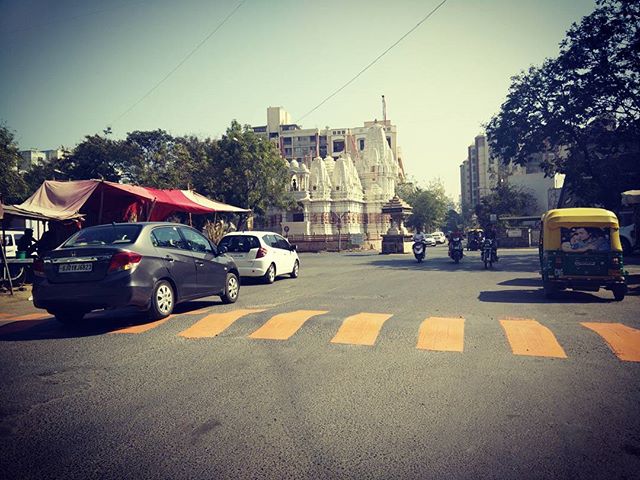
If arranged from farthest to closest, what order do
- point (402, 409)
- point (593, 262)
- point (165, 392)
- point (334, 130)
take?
point (334, 130) < point (593, 262) < point (165, 392) < point (402, 409)

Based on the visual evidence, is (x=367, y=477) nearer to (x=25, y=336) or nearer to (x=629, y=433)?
(x=629, y=433)

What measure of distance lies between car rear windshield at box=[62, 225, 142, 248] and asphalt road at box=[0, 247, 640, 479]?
138 cm

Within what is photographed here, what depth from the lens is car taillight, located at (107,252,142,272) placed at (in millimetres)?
6949

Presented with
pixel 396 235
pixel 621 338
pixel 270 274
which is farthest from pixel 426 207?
pixel 621 338

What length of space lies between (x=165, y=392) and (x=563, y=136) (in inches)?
1036

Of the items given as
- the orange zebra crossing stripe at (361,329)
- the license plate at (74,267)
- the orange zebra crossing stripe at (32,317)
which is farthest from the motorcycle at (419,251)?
the license plate at (74,267)

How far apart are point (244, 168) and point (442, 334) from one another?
108 feet

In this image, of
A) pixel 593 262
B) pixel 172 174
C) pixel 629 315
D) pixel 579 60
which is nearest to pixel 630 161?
pixel 579 60

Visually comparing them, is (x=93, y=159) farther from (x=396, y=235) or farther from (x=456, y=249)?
(x=456, y=249)

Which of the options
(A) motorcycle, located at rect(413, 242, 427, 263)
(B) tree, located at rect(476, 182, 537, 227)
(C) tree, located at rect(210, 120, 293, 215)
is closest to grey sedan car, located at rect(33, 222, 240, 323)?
(A) motorcycle, located at rect(413, 242, 427, 263)

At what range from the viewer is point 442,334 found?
678 cm

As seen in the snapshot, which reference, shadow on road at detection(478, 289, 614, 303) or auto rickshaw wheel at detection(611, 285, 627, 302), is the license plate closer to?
shadow on road at detection(478, 289, 614, 303)

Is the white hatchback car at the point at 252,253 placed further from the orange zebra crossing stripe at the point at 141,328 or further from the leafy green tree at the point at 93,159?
the leafy green tree at the point at 93,159

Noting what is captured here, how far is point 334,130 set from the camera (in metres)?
104
